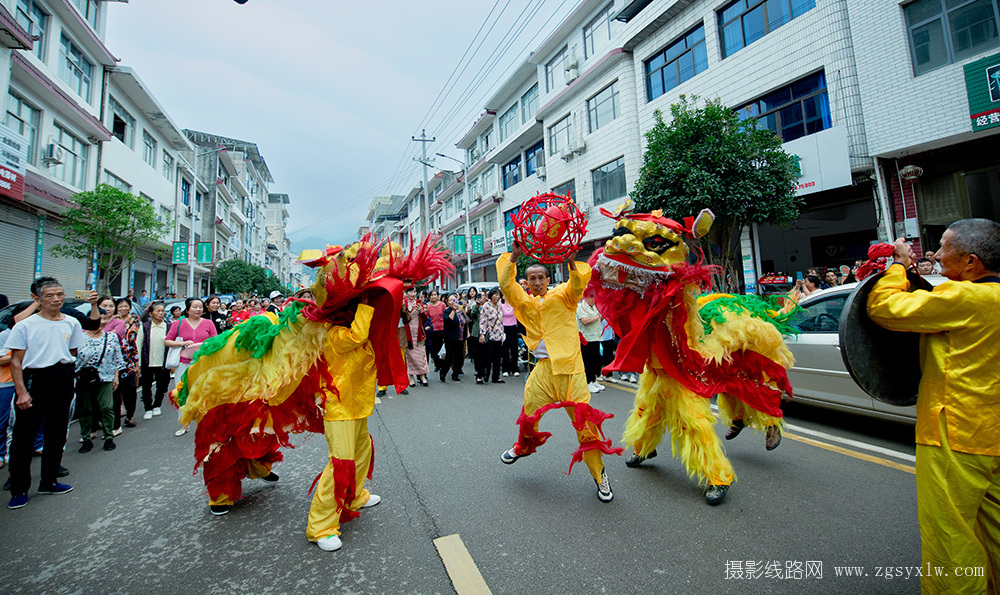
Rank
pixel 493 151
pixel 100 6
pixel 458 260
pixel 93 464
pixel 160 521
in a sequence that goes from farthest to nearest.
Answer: pixel 458 260
pixel 493 151
pixel 100 6
pixel 93 464
pixel 160 521

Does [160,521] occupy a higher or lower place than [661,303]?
lower

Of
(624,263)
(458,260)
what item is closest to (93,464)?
(624,263)

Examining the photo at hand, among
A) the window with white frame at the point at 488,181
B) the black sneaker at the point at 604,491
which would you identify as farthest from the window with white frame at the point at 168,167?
the black sneaker at the point at 604,491

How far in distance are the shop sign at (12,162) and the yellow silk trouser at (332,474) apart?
1437cm

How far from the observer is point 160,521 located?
3.23m

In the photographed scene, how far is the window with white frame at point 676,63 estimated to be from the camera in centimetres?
1470

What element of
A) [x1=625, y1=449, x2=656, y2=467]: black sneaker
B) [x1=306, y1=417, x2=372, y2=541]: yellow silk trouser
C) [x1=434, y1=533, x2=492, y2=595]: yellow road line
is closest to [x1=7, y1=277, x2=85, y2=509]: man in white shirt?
[x1=306, y1=417, x2=372, y2=541]: yellow silk trouser

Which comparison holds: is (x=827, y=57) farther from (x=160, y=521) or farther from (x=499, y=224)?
(x=499, y=224)

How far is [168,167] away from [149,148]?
2559 mm

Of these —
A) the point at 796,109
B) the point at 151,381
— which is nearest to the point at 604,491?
the point at 151,381

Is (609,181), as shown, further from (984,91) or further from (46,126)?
(46,126)

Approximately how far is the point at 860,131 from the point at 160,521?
13921 millimetres

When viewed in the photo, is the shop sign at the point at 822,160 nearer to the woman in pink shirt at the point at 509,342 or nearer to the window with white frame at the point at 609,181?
the window with white frame at the point at 609,181

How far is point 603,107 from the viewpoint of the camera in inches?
746
